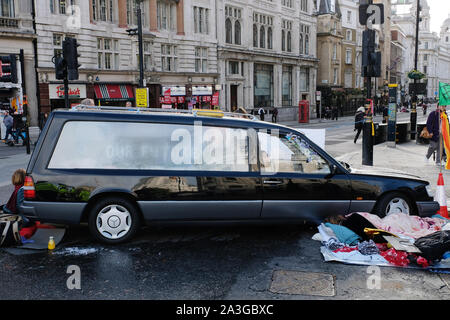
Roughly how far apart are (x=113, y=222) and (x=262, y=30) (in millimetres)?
43880

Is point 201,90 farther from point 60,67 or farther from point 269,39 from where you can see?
point 60,67

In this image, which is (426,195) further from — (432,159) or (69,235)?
(432,159)

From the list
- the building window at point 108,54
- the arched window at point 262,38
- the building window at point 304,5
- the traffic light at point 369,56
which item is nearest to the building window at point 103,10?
the building window at point 108,54

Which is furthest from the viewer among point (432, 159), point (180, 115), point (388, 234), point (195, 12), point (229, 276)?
point (195, 12)

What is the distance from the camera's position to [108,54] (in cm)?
3275

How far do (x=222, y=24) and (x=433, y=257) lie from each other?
1505 inches

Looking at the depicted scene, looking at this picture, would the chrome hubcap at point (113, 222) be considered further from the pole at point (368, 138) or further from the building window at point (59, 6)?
the building window at point (59, 6)

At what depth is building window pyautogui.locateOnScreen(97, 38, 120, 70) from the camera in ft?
105

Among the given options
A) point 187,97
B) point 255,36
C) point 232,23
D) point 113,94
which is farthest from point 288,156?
point 255,36

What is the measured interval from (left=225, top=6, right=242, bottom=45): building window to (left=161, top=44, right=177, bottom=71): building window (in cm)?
742

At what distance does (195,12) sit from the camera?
3853 cm

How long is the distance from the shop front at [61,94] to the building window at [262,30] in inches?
844

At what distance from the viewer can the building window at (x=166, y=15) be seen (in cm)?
3612
